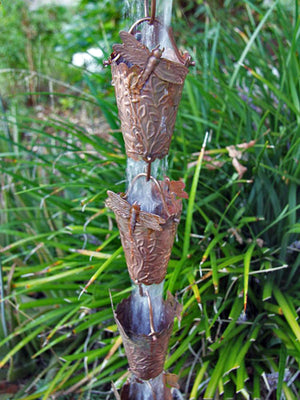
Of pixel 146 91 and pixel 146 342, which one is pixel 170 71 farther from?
pixel 146 342

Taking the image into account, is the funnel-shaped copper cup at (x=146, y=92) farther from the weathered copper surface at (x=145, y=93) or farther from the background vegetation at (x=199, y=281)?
the background vegetation at (x=199, y=281)

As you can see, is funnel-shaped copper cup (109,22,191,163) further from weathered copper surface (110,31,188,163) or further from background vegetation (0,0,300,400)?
background vegetation (0,0,300,400)

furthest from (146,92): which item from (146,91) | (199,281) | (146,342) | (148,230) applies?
(199,281)

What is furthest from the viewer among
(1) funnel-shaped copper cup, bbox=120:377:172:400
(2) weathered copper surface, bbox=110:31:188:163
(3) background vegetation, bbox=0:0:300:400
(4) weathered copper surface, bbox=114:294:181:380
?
(3) background vegetation, bbox=0:0:300:400

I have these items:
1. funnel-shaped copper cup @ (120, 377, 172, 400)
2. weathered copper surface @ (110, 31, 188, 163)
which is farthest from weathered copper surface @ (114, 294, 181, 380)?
weathered copper surface @ (110, 31, 188, 163)

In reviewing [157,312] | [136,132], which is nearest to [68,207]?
[157,312]

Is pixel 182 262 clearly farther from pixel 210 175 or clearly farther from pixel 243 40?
pixel 243 40
